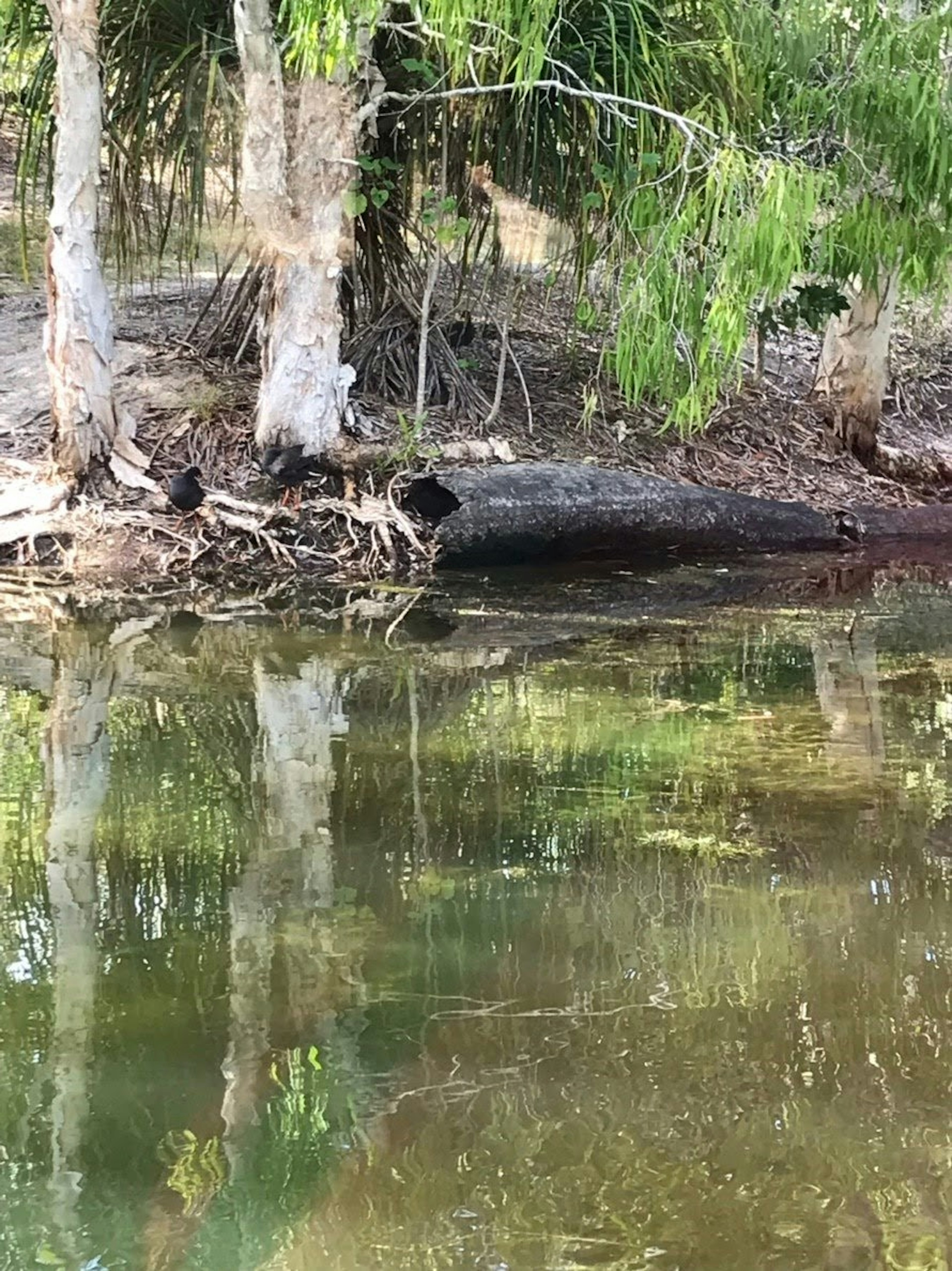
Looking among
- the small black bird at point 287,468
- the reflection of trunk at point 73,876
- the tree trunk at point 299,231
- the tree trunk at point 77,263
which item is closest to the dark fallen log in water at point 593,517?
the small black bird at point 287,468

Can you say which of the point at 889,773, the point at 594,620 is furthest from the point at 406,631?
the point at 889,773

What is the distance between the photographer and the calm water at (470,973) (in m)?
2.02

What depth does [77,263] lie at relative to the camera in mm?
6203

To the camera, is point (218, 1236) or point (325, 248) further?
point (325, 248)

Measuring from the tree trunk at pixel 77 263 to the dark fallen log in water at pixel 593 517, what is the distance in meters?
1.63

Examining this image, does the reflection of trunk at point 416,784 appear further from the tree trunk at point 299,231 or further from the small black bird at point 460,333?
the small black bird at point 460,333

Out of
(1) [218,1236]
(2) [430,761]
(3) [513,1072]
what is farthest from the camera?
(2) [430,761]

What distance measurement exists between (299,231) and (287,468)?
1.16 meters

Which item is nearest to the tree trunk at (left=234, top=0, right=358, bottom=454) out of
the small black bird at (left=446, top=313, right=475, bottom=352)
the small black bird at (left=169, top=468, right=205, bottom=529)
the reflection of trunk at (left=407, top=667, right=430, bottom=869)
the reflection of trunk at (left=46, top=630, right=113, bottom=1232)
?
the small black bird at (left=169, top=468, right=205, bottom=529)

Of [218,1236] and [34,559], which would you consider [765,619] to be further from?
[218,1236]

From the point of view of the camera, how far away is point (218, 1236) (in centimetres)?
197

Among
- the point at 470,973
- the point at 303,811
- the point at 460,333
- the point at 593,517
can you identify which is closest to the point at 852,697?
the point at 303,811

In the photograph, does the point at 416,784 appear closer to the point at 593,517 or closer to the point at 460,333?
the point at 593,517

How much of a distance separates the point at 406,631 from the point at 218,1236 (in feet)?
12.1
